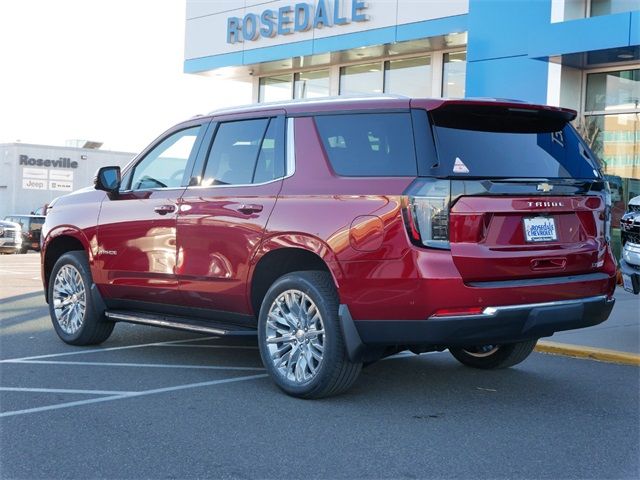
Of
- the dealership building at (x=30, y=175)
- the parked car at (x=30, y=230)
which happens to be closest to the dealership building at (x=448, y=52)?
the parked car at (x=30, y=230)

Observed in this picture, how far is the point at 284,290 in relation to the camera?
19.8ft

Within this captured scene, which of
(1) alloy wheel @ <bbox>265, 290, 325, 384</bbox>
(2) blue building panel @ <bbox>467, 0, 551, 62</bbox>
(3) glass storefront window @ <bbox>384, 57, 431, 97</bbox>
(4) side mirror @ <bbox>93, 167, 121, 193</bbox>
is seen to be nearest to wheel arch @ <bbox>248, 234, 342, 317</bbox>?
(1) alloy wheel @ <bbox>265, 290, 325, 384</bbox>

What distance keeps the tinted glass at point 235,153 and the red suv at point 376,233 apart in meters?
0.01

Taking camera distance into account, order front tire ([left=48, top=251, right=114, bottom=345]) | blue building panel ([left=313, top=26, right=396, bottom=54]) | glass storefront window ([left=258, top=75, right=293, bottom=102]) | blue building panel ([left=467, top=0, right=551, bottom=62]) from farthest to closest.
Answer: glass storefront window ([left=258, top=75, right=293, bottom=102]) → blue building panel ([left=313, top=26, right=396, bottom=54]) → blue building panel ([left=467, top=0, right=551, bottom=62]) → front tire ([left=48, top=251, right=114, bottom=345])

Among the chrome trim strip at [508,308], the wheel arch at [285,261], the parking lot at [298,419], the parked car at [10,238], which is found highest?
the wheel arch at [285,261]

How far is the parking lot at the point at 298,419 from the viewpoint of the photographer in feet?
14.8

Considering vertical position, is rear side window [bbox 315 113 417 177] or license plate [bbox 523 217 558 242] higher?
rear side window [bbox 315 113 417 177]

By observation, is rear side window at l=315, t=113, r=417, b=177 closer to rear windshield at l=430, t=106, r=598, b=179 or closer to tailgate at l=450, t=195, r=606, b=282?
rear windshield at l=430, t=106, r=598, b=179

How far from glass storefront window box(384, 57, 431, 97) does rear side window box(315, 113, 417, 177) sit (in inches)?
534

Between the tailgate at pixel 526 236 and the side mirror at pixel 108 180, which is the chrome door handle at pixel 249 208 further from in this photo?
the side mirror at pixel 108 180

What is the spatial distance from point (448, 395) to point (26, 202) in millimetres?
61387

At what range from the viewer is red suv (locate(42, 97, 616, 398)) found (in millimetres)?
5348

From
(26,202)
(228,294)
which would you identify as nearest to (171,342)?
(228,294)

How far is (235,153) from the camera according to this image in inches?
267
